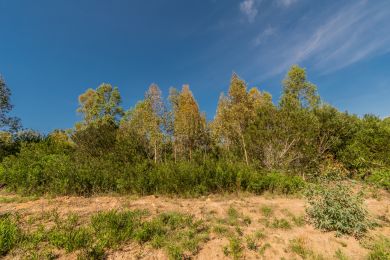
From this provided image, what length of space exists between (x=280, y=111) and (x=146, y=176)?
25.7ft

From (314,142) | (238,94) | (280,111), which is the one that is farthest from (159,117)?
(314,142)

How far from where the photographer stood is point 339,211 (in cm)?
513

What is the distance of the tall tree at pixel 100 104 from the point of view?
2631 centimetres

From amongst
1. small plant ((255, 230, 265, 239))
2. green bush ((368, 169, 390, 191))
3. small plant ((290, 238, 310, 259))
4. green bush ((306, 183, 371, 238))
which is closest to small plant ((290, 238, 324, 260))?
small plant ((290, 238, 310, 259))

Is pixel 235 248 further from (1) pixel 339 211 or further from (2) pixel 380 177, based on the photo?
(2) pixel 380 177

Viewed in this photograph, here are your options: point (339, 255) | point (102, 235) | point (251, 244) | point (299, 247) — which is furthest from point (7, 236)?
point (339, 255)

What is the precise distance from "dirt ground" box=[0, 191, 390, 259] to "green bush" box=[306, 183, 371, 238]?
20 centimetres

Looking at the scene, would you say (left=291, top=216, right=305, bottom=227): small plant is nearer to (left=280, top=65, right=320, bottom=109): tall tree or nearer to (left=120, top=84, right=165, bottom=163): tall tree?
(left=120, top=84, right=165, bottom=163): tall tree

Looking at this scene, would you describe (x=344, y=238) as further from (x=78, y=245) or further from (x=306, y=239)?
(x=78, y=245)

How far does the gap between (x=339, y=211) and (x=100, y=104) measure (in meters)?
26.6

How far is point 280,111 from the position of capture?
38.4ft

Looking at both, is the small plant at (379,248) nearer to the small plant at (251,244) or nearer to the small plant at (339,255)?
the small plant at (339,255)

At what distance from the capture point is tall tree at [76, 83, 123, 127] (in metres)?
26.3

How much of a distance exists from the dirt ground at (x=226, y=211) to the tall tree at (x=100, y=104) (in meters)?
19.6
